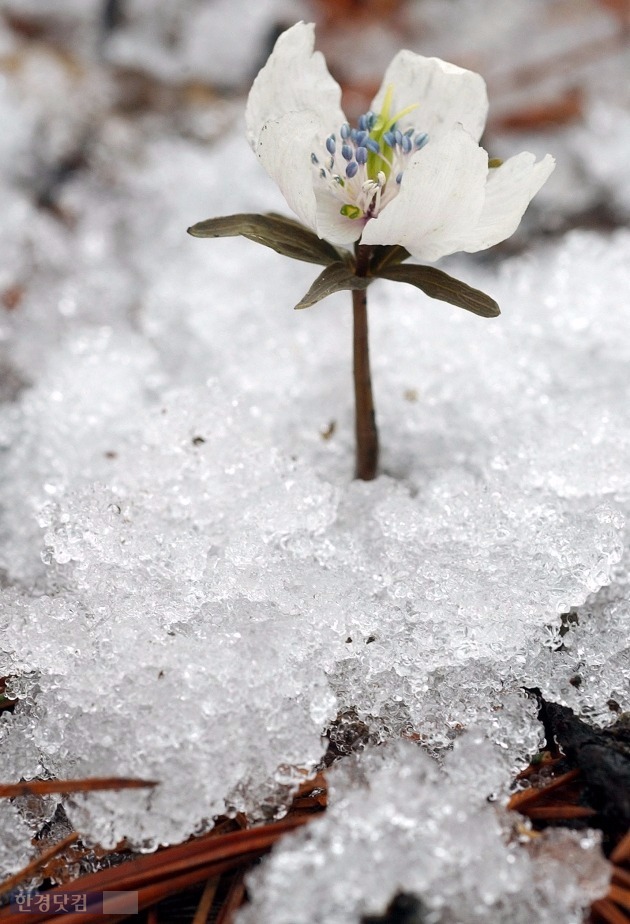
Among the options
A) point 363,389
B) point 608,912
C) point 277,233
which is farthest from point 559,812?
point 277,233

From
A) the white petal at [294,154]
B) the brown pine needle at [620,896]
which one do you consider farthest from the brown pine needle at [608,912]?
the white petal at [294,154]

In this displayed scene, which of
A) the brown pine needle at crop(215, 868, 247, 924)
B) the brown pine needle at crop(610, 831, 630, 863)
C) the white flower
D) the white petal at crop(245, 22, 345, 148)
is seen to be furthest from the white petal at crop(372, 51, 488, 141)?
the brown pine needle at crop(215, 868, 247, 924)

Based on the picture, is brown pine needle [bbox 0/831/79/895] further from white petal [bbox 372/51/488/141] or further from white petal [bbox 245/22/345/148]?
white petal [bbox 372/51/488/141]

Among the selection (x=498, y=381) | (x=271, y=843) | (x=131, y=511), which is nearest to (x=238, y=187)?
(x=498, y=381)

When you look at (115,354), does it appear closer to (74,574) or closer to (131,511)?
(131,511)

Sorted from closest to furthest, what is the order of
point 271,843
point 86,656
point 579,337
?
1. point 271,843
2. point 86,656
3. point 579,337

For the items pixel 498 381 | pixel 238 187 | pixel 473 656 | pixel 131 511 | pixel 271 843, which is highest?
pixel 238 187
